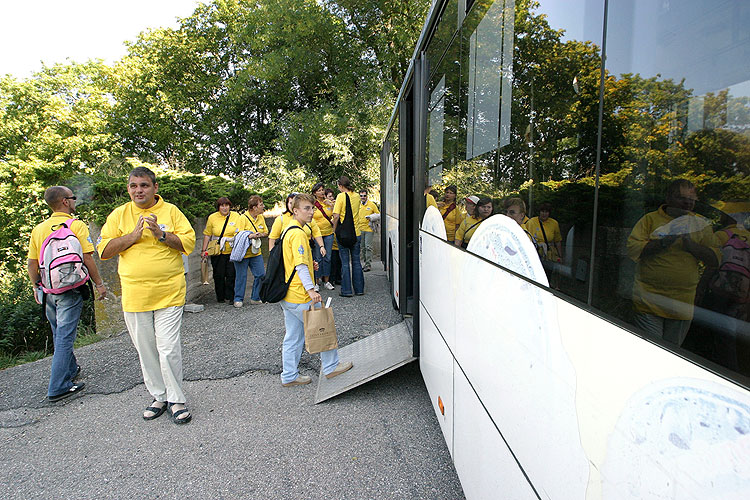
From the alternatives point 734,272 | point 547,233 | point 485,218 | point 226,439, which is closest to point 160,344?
point 226,439

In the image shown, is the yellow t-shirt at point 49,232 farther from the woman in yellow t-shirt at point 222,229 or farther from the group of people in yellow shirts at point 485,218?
the group of people in yellow shirts at point 485,218

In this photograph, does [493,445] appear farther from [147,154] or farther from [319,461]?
[147,154]

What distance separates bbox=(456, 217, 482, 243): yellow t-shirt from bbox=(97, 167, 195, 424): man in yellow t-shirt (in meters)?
2.38

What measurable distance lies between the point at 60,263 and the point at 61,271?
2.8 inches

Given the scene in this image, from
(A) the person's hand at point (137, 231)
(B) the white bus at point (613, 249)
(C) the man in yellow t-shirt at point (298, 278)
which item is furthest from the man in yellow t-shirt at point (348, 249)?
(B) the white bus at point (613, 249)

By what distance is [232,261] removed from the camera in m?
7.24

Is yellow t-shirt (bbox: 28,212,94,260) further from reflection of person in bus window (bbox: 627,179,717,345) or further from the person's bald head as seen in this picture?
reflection of person in bus window (bbox: 627,179,717,345)

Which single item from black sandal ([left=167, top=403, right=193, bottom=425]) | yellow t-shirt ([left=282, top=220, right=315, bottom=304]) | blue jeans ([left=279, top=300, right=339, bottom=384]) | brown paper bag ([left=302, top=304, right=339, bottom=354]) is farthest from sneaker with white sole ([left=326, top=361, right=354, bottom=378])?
black sandal ([left=167, top=403, right=193, bottom=425])

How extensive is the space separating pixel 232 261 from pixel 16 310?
4.03 metres

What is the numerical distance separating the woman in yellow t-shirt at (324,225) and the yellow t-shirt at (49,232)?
11.1 ft

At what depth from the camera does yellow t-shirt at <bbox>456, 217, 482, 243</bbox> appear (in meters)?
1.96

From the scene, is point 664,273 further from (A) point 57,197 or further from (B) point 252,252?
(B) point 252,252

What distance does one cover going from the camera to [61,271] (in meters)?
3.91

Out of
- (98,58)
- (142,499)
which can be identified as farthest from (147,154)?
(142,499)
